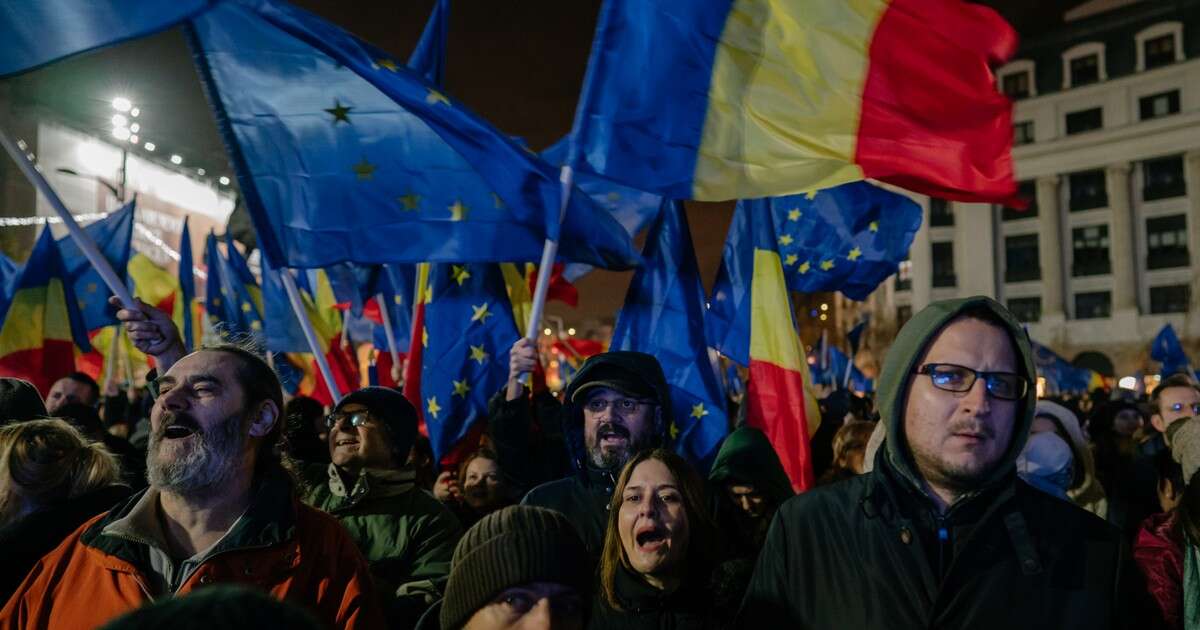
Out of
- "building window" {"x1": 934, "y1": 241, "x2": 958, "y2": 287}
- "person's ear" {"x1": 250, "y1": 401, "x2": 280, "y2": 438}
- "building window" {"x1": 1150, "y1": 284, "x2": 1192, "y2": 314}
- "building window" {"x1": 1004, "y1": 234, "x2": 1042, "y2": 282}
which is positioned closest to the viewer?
"person's ear" {"x1": 250, "y1": 401, "x2": 280, "y2": 438}

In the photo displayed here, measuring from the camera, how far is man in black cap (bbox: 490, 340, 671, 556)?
385 centimetres

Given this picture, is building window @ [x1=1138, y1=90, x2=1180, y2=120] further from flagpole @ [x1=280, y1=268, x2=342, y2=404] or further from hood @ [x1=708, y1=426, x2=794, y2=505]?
Answer: flagpole @ [x1=280, y1=268, x2=342, y2=404]

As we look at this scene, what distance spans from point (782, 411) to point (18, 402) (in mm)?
4549

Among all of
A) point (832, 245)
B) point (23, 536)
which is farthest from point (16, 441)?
point (832, 245)

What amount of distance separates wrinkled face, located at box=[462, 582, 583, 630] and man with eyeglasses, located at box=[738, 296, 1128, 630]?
1.76ft

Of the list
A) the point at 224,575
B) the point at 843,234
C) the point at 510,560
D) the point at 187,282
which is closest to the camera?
the point at 510,560

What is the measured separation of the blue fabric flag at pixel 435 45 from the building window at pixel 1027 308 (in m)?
57.4

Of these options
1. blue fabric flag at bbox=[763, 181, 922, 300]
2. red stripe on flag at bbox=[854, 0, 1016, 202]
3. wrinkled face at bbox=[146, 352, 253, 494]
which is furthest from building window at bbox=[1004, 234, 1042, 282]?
wrinkled face at bbox=[146, 352, 253, 494]

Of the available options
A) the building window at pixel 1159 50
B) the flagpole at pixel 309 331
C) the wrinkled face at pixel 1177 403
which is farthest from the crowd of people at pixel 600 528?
the building window at pixel 1159 50

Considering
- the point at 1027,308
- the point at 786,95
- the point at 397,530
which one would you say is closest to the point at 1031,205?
the point at 1027,308

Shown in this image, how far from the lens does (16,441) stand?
3389 mm

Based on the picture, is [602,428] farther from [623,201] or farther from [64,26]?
[623,201]

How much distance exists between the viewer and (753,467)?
4.50m

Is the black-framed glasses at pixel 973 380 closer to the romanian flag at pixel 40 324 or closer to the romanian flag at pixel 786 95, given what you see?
the romanian flag at pixel 786 95
